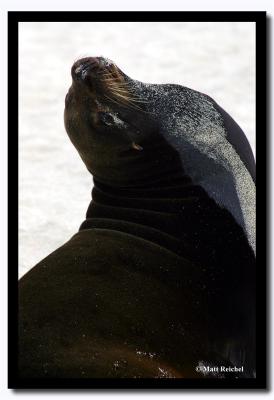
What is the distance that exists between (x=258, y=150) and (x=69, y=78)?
836 mm

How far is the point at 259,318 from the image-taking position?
5.48 meters

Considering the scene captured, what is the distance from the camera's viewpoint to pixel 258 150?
5.60 metres

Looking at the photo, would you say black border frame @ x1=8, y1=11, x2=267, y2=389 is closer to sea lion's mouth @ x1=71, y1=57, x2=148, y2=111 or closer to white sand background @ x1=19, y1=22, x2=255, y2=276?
white sand background @ x1=19, y1=22, x2=255, y2=276

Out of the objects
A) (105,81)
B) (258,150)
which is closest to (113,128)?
(105,81)

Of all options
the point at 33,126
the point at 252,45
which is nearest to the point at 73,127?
the point at 252,45

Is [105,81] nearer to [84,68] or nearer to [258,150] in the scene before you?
[84,68]

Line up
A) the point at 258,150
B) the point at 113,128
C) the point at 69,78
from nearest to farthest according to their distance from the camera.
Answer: the point at 113,128 → the point at 258,150 → the point at 69,78

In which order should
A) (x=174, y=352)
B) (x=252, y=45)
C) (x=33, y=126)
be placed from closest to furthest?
(x=174, y=352) → (x=252, y=45) → (x=33, y=126)

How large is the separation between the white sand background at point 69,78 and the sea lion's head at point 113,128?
1.01 feet

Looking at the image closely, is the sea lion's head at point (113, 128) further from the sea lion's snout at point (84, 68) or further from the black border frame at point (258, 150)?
the black border frame at point (258, 150)

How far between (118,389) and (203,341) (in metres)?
0.36

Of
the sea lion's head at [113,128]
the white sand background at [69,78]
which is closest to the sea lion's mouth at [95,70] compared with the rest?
the sea lion's head at [113,128]

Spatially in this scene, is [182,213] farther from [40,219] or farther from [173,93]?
[40,219]

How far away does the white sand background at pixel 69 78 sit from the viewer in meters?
5.87
